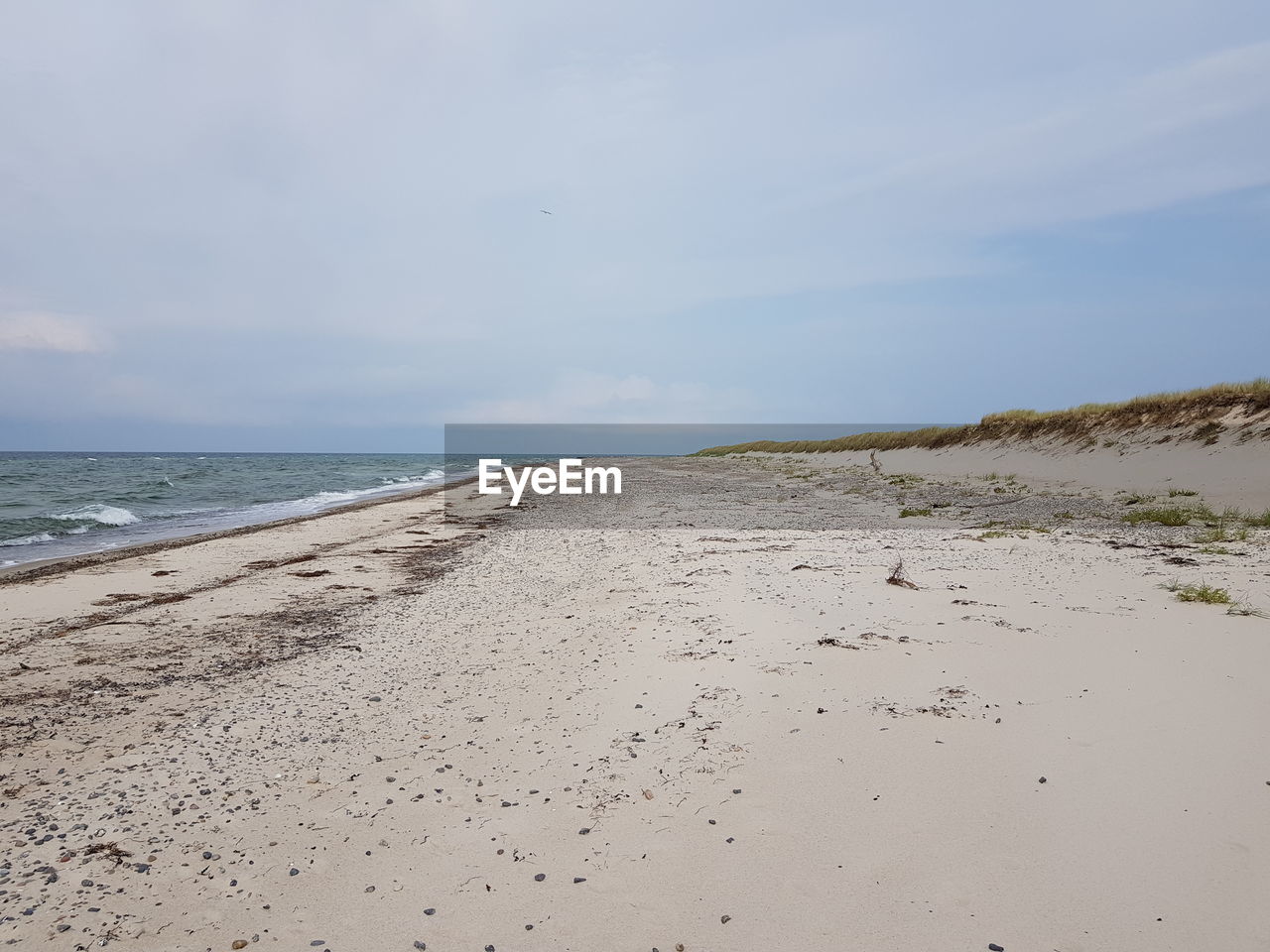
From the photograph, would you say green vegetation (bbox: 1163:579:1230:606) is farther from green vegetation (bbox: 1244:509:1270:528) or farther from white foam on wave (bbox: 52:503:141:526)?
white foam on wave (bbox: 52:503:141:526)

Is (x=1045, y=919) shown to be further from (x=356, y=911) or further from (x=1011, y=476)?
(x=1011, y=476)

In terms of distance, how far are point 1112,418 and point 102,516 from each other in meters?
36.2

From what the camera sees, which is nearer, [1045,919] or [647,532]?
[1045,919]

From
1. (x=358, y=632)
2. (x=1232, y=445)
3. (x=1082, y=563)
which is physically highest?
(x=1232, y=445)

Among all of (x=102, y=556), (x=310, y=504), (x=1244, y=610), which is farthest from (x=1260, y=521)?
(x=310, y=504)

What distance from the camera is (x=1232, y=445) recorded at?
62.9ft

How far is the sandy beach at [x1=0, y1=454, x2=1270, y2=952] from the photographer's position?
2900 mm

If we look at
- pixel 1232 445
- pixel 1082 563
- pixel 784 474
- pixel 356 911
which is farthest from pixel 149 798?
pixel 784 474

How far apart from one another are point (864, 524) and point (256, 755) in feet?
42.8

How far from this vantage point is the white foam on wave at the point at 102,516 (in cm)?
2086

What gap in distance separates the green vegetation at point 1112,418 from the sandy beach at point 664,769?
1619 cm

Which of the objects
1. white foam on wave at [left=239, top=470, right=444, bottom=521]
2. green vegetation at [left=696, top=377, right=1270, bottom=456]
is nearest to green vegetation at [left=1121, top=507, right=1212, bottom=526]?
green vegetation at [left=696, top=377, right=1270, bottom=456]

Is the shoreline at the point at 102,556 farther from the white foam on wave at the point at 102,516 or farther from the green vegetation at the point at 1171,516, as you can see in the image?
the green vegetation at the point at 1171,516

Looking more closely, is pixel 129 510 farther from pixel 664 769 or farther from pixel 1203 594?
pixel 1203 594
